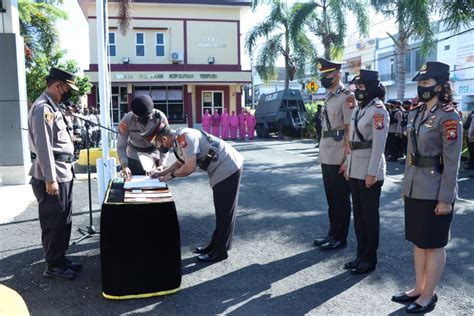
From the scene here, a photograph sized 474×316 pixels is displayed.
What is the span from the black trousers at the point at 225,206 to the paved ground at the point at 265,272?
0.25 m

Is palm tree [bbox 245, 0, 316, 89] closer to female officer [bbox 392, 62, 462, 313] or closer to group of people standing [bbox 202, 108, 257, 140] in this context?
group of people standing [bbox 202, 108, 257, 140]

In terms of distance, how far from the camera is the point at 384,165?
449cm

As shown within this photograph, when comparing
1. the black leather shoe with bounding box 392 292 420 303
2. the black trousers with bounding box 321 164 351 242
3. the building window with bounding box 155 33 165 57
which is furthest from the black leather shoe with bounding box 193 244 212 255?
the building window with bounding box 155 33 165 57

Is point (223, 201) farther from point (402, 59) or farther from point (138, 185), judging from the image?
point (402, 59)

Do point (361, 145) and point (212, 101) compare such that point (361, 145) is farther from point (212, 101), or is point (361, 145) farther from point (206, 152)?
point (212, 101)

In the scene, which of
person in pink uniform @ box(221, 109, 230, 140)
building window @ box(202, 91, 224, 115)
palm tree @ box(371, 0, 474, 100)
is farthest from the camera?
building window @ box(202, 91, 224, 115)

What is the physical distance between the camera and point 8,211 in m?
7.04

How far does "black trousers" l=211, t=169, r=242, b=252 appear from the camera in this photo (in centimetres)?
475

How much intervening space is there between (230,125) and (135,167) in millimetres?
18553

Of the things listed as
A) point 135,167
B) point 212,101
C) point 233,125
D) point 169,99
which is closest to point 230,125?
point 233,125

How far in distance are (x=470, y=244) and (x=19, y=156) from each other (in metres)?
8.35

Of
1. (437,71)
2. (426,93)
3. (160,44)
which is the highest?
(160,44)

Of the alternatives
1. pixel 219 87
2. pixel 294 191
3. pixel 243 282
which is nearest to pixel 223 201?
pixel 243 282

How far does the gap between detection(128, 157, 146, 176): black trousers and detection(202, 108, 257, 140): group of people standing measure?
18.3 m
